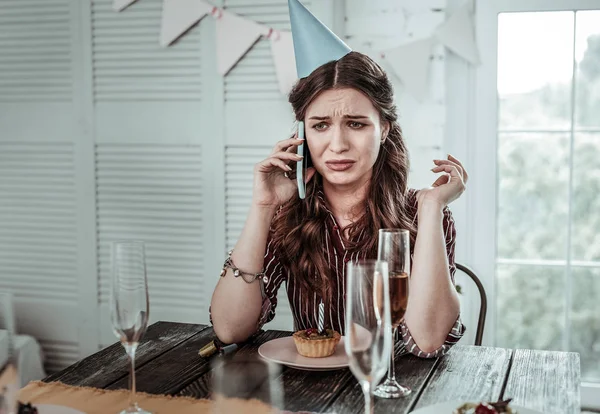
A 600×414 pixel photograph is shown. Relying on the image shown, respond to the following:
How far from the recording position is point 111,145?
3.18 metres

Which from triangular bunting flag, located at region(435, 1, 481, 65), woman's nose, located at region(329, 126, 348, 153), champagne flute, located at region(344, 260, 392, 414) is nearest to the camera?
champagne flute, located at region(344, 260, 392, 414)

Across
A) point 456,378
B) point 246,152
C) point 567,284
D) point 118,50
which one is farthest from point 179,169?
point 456,378

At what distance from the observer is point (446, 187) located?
1.75 metres

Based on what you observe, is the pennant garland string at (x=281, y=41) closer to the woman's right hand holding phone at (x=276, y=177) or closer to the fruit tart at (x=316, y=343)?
the woman's right hand holding phone at (x=276, y=177)

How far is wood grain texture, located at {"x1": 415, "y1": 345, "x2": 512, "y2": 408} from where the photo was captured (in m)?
1.29

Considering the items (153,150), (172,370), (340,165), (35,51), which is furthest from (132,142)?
(172,370)

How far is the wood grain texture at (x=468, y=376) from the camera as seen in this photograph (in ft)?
4.24

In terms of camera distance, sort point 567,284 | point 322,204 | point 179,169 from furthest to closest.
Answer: point 179,169
point 567,284
point 322,204

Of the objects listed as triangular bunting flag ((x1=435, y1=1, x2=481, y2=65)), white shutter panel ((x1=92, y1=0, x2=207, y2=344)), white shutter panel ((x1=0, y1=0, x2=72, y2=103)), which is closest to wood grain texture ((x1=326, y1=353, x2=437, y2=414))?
triangular bunting flag ((x1=435, y1=1, x2=481, y2=65))

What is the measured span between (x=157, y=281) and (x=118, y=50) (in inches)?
39.9

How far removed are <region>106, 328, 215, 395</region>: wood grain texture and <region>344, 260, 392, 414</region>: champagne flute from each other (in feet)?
1.56

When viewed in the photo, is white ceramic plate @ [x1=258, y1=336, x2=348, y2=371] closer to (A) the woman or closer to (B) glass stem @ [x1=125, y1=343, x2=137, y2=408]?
(A) the woman

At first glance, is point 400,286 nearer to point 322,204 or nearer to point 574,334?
point 322,204

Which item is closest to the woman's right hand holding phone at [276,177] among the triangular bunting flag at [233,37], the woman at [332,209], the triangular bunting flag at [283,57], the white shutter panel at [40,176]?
the woman at [332,209]
